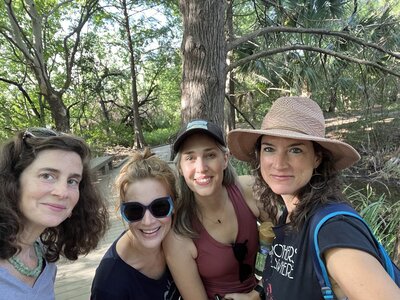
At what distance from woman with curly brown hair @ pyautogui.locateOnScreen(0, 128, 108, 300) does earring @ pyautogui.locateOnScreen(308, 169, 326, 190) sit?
42.4 inches

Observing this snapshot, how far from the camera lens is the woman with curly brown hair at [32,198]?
134cm

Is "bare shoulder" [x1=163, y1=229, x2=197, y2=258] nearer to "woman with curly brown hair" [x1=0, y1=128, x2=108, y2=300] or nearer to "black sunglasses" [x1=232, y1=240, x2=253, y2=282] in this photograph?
"black sunglasses" [x1=232, y1=240, x2=253, y2=282]

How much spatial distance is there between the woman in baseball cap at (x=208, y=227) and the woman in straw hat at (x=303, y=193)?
1.05 ft

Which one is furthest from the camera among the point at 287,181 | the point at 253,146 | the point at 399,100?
the point at 399,100

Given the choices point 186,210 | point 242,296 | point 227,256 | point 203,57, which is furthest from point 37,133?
point 203,57

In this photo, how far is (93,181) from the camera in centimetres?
188

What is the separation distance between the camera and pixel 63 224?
182 cm

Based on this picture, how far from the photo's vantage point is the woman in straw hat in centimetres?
96

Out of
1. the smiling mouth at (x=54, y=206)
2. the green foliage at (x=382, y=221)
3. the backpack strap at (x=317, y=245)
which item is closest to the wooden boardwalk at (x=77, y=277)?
the smiling mouth at (x=54, y=206)

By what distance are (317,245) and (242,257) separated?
0.75 meters

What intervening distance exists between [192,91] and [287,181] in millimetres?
1761

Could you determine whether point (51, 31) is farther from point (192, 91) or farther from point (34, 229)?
point (34, 229)

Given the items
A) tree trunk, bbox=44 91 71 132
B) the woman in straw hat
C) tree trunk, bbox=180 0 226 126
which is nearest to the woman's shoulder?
the woman in straw hat

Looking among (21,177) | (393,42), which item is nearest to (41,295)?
(21,177)
